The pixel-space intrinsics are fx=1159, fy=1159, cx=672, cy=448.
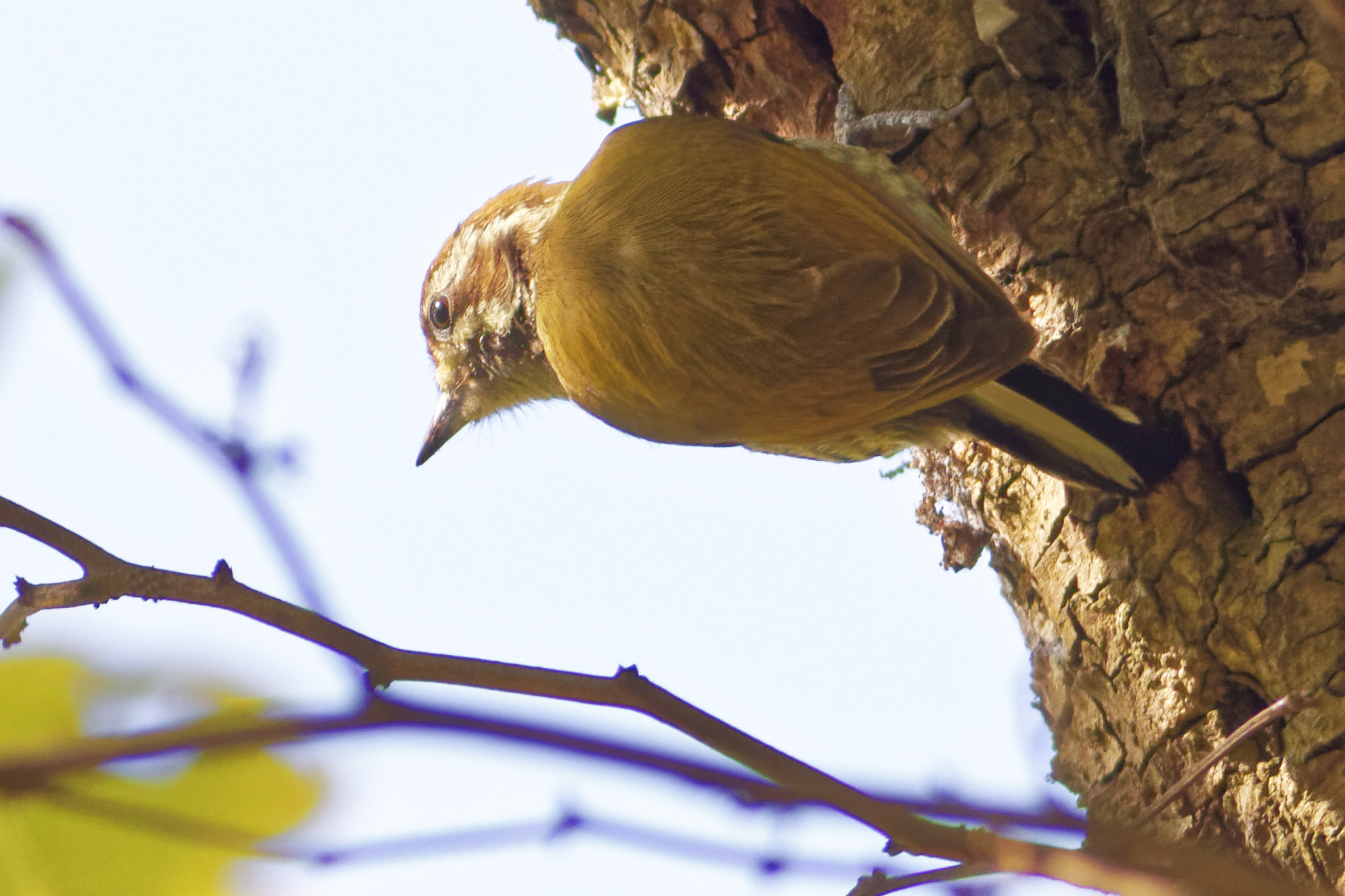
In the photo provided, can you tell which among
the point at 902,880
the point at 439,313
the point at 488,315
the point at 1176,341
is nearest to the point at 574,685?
the point at 902,880

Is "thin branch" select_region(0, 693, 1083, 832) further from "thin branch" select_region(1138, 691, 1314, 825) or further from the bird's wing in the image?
the bird's wing

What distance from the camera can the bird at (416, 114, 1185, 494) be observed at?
2652mm

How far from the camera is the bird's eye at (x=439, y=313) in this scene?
3686 mm

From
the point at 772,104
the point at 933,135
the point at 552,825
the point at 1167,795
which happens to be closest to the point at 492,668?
the point at 552,825

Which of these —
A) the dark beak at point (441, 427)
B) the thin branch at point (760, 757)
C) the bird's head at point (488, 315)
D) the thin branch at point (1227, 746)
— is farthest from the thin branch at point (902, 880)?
the dark beak at point (441, 427)

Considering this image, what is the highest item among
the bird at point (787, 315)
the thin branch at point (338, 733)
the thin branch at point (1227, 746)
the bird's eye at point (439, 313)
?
the bird's eye at point (439, 313)

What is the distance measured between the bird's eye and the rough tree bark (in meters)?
1.46

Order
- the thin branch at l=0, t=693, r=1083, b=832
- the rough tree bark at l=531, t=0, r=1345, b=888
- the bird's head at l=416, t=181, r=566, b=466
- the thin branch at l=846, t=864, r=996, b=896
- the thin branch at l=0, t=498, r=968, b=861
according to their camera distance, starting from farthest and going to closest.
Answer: the bird's head at l=416, t=181, r=566, b=466 → the rough tree bark at l=531, t=0, r=1345, b=888 → the thin branch at l=846, t=864, r=996, b=896 → the thin branch at l=0, t=498, r=968, b=861 → the thin branch at l=0, t=693, r=1083, b=832

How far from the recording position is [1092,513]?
2.69 m

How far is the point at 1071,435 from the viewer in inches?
102

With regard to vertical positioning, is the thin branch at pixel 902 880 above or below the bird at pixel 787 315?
below

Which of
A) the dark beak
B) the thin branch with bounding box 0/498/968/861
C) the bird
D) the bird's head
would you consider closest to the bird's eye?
the bird's head

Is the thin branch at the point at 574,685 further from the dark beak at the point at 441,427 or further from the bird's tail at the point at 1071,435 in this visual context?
the dark beak at the point at 441,427

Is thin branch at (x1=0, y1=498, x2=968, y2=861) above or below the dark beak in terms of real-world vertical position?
below
